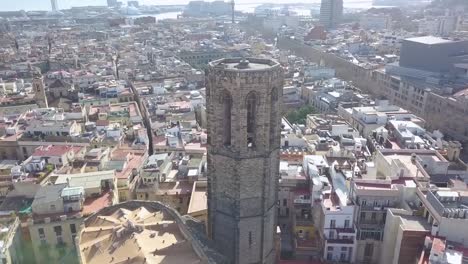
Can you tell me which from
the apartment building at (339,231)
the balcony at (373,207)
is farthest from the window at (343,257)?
the balcony at (373,207)

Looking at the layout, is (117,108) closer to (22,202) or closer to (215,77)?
(22,202)

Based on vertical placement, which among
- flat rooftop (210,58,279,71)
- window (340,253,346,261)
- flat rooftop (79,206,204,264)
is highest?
flat rooftop (210,58,279,71)

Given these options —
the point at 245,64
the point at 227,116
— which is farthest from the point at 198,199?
the point at 245,64

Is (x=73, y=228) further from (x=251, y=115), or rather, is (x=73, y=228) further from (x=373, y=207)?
(x=373, y=207)

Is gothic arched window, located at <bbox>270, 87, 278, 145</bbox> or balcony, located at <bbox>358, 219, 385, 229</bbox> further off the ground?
gothic arched window, located at <bbox>270, 87, 278, 145</bbox>

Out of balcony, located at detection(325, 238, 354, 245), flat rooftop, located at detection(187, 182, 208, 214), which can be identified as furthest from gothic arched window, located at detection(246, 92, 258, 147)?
balcony, located at detection(325, 238, 354, 245)

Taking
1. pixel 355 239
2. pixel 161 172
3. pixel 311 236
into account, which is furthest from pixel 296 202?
pixel 161 172

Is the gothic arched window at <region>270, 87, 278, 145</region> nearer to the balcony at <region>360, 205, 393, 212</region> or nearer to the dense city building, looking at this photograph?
the dense city building
